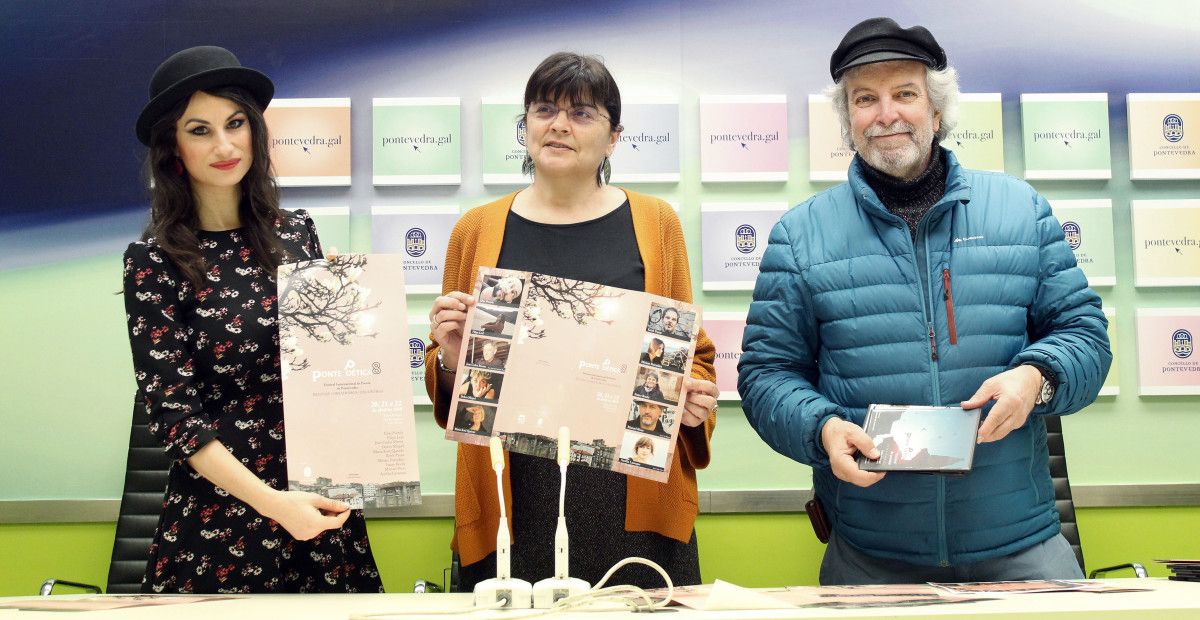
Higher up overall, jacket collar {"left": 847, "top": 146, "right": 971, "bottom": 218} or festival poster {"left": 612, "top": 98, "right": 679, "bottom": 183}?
festival poster {"left": 612, "top": 98, "right": 679, "bottom": 183}

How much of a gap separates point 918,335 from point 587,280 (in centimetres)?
73

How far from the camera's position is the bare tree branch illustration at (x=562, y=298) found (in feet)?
6.11

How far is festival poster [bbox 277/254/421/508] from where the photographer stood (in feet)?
5.86

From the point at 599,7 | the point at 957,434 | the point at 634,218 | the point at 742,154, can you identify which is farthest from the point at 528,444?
the point at 599,7

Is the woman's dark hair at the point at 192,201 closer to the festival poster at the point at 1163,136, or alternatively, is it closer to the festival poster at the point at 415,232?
the festival poster at the point at 415,232

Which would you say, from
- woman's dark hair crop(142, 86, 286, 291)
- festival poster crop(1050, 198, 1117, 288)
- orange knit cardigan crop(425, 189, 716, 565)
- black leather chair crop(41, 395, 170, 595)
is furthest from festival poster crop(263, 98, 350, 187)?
festival poster crop(1050, 198, 1117, 288)

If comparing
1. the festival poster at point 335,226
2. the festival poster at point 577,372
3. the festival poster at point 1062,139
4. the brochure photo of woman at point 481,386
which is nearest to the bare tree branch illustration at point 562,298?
the festival poster at point 577,372

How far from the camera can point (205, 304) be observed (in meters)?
1.96

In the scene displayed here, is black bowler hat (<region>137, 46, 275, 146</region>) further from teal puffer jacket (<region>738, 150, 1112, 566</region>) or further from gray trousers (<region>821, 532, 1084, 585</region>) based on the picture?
gray trousers (<region>821, 532, 1084, 585</region>)

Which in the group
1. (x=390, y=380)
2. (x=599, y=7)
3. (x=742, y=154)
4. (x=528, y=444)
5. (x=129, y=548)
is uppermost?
(x=599, y=7)

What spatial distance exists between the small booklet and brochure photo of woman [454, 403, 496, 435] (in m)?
0.73

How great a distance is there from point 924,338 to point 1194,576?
2.19 ft

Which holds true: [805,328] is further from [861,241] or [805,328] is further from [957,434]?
[957,434]

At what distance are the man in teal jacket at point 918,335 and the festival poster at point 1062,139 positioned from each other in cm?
143
